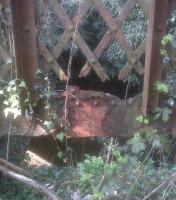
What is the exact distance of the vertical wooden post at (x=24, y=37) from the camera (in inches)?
128

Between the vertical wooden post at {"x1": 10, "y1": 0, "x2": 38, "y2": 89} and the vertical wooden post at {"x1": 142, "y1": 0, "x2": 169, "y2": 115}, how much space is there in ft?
3.13

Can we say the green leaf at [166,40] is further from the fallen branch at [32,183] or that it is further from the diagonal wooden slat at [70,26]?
the fallen branch at [32,183]

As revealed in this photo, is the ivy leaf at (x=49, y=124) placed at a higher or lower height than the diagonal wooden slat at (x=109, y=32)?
lower

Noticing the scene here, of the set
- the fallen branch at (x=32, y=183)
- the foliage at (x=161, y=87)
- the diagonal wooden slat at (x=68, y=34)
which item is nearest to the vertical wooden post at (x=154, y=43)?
the foliage at (x=161, y=87)

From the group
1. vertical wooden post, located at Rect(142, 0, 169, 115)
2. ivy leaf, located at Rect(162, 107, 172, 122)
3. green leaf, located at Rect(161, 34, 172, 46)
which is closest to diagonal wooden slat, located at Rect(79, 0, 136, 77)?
vertical wooden post, located at Rect(142, 0, 169, 115)

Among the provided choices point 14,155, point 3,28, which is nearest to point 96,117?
point 3,28

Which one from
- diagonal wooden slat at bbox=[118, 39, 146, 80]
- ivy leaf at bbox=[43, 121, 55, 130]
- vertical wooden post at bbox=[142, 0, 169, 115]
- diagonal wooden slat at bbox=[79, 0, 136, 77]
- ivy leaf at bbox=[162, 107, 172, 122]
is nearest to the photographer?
vertical wooden post at bbox=[142, 0, 169, 115]

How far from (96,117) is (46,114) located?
0.46 meters

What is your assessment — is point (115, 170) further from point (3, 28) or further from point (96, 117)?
point (3, 28)

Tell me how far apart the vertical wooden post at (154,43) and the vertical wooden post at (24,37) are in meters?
0.95

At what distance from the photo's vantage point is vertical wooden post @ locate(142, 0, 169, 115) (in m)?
3.20

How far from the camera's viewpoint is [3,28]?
3.69m

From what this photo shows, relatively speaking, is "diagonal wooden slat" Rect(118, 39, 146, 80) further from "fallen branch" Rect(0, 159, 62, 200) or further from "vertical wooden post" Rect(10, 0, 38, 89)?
"fallen branch" Rect(0, 159, 62, 200)

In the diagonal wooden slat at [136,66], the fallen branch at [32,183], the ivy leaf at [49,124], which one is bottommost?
the fallen branch at [32,183]
